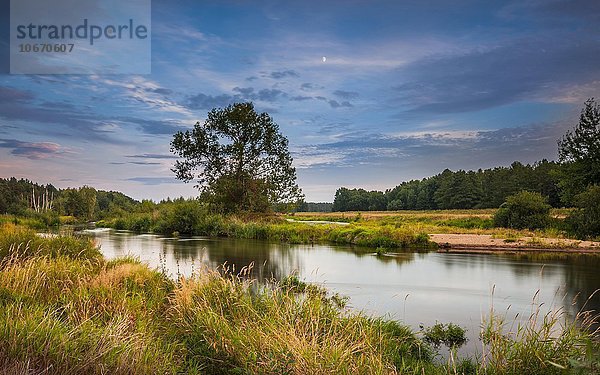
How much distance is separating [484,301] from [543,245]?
15154 mm

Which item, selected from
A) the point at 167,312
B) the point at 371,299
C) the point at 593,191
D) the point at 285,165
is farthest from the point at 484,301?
the point at 285,165

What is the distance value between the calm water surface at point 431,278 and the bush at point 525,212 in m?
10.9

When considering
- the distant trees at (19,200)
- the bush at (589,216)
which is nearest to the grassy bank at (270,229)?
the bush at (589,216)

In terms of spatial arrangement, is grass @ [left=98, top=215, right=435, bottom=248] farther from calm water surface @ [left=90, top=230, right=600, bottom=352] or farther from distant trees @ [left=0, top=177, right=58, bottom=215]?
distant trees @ [left=0, top=177, right=58, bottom=215]

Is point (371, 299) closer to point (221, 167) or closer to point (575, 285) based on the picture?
point (575, 285)

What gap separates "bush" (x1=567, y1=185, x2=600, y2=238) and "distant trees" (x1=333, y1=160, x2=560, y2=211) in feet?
145

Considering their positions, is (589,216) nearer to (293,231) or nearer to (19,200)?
(293,231)

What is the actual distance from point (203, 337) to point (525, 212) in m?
31.8

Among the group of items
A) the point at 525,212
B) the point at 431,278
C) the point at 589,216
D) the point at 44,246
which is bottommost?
the point at 431,278

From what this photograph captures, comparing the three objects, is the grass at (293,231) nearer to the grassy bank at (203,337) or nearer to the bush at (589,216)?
the bush at (589,216)

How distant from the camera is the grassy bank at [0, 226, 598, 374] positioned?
5.48 metres

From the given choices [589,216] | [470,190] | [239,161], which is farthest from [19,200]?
[470,190]

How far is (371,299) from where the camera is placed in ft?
41.5

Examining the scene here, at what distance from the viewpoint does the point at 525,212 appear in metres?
33.5
